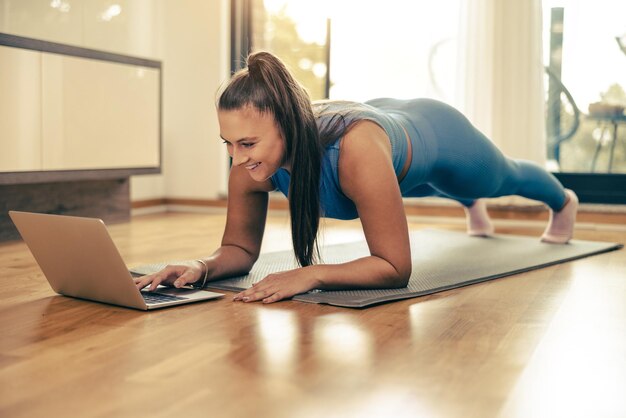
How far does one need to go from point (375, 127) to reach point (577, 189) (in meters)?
2.18

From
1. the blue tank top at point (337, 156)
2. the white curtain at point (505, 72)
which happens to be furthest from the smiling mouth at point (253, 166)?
the white curtain at point (505, 72)

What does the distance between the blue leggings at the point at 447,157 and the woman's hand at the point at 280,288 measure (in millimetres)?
446

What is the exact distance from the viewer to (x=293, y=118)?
1.68 metres

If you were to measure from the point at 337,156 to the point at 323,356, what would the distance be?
0.57m

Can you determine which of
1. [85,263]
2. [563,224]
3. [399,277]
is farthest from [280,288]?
[563,224]

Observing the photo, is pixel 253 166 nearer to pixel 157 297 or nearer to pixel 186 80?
pixel 157 297

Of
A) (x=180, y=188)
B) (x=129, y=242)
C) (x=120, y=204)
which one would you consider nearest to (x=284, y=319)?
(x=129, y=242)

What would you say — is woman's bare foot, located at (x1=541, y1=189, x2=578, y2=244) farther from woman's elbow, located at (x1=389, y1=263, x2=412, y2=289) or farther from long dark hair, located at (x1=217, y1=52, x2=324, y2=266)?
long dark hair, located at (x1=217, y1=52, x2=324, y2=266)

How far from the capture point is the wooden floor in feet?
3.48

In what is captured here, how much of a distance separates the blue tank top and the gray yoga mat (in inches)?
8.2

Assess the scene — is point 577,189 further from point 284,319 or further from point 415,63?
point 284,319

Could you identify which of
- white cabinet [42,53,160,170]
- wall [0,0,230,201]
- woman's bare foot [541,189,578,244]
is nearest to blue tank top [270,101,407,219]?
woman's bare foot [541,189,578,244]

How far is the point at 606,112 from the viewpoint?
3686mm

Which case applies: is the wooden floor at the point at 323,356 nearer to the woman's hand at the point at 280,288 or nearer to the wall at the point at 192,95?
the woman's hand at the point at 280,288
